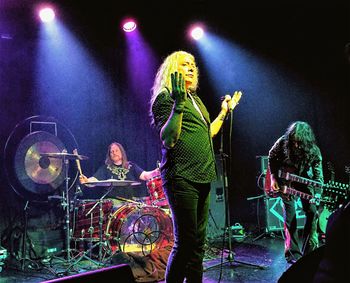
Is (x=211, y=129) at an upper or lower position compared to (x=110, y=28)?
lower

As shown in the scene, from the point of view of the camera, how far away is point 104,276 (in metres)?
1.59

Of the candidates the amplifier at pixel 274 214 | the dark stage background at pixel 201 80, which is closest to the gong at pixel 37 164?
the dark stage background at pixel 201 80

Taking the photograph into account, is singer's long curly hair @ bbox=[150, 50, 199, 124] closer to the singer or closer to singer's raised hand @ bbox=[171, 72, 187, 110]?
the singer

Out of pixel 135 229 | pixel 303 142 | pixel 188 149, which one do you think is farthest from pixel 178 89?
pixel 135 229

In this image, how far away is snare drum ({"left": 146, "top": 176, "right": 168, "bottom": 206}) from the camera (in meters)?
6.08

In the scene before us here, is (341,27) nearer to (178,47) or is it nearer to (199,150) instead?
(178,47)

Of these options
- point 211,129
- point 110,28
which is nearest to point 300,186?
point 211,129

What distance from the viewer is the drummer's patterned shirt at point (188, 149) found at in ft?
8.82

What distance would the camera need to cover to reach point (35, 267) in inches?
233

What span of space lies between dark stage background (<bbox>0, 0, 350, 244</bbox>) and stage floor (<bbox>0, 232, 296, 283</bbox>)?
95 centimetres

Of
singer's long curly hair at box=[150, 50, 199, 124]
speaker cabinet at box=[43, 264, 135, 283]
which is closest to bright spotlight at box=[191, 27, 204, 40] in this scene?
singer's long curly hair at box=[150, 50, 199, 124]

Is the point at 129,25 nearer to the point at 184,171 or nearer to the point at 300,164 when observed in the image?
the point at 300,164

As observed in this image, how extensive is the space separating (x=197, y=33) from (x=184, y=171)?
6.32 meters

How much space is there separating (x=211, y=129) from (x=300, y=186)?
271 centimetres
